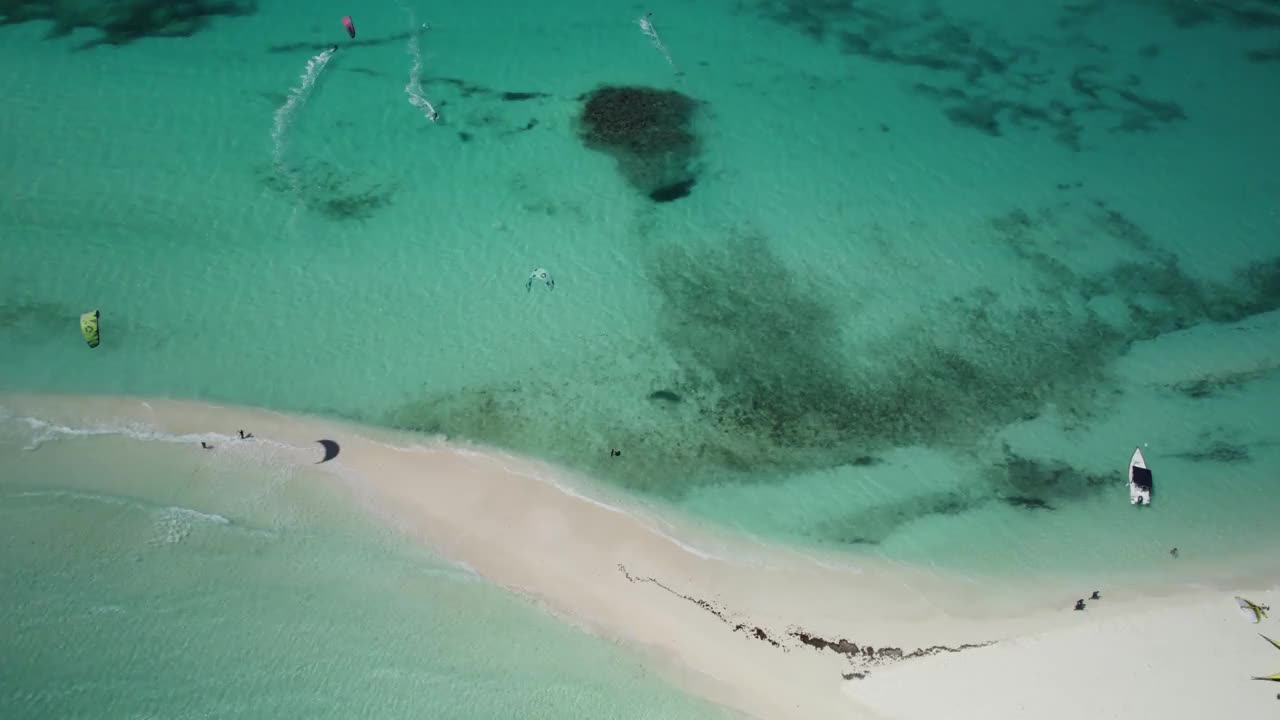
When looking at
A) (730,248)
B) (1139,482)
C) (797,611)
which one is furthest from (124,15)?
(1139,482)

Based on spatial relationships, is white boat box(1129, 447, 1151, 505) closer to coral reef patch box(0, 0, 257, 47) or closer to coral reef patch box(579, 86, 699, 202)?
coral reef patch box(579, 86, 699, 202)

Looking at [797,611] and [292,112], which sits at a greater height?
[292,112]

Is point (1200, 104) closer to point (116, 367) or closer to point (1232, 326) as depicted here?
point (1232, 326)

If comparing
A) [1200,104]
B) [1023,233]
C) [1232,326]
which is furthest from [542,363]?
[1200,104]

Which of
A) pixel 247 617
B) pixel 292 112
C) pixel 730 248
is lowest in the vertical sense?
pixel 247 617

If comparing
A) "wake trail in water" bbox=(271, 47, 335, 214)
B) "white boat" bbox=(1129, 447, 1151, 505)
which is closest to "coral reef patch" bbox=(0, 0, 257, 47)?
"wake trail in water" bbox=(271, 47, 335, 214)

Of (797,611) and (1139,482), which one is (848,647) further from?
(1139,482)
